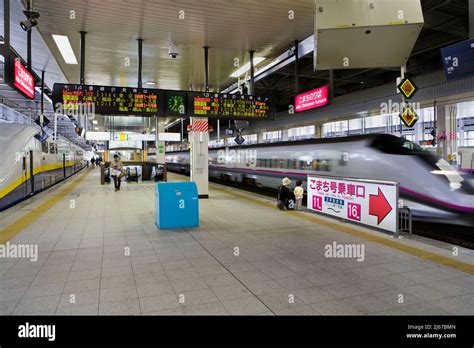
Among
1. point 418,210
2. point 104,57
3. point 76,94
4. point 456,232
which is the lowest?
point 456,232

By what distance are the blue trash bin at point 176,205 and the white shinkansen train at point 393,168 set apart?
5.22 metres

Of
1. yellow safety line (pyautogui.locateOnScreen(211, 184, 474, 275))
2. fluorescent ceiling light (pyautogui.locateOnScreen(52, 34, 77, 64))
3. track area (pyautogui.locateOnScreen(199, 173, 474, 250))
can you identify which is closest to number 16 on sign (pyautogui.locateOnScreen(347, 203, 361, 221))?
yellow safety line (pyautogui.locateOnScreen(211, 184, 474, 275))

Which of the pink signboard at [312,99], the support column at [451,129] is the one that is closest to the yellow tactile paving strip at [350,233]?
the pink signboard at [312,99]

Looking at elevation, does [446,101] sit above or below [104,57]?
below

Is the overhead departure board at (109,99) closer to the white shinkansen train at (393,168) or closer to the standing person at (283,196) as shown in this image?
the standing person at (283,196)

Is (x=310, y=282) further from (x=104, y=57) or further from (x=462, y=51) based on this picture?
(x=104, y=57)

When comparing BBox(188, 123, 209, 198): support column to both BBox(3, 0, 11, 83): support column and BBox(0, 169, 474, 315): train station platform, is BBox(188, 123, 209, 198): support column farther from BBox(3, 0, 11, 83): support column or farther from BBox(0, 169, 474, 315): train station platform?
BBox(3, 0, 11, 83): support column

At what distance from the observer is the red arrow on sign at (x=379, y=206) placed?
6.89 metres

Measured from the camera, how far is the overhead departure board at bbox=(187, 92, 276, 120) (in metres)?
11.2

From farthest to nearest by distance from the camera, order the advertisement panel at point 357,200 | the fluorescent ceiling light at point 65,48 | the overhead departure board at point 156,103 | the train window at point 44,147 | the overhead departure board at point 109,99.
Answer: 1. the train window at point 44,147
2. the fluorescent ceiling light at point 65,48
3. the overhead departure board at point 156,103
4. the overhead departure board at point 109,99
5. the advertisement panel at point 357,200

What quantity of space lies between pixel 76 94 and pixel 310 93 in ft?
23.0

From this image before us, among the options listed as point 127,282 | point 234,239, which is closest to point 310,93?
point 234,239
